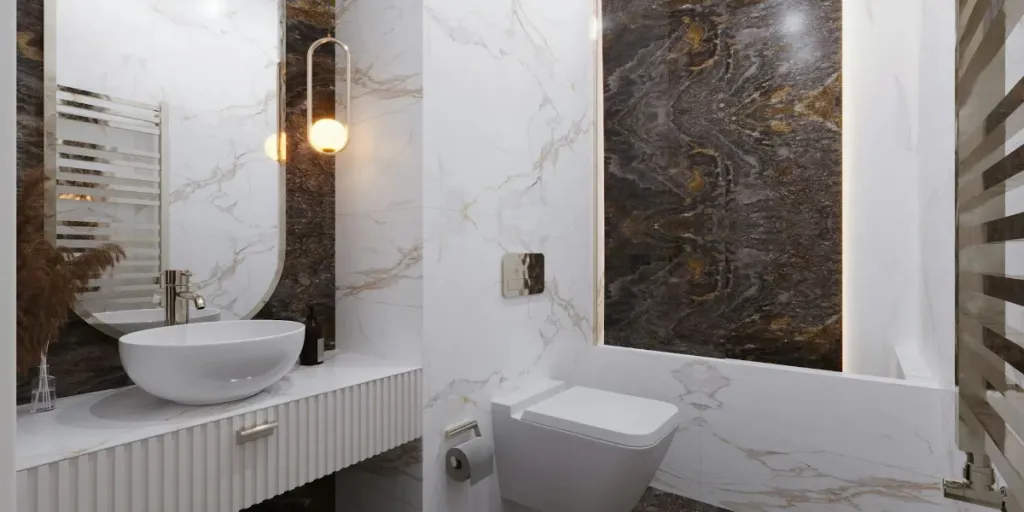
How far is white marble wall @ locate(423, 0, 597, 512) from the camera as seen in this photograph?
156 centimetres

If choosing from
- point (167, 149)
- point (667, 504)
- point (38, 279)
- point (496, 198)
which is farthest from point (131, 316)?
point (667, 504)

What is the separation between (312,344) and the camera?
1532mm

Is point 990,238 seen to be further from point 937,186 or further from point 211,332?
point 211,332

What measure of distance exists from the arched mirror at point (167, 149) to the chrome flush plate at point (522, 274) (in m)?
0.73

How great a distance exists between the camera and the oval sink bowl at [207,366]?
1021 mm

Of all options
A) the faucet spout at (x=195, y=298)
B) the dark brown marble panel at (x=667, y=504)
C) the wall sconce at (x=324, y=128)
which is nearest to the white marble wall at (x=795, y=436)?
the dark brown marble panel at (x=667, y=504)

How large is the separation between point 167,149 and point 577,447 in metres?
1.41

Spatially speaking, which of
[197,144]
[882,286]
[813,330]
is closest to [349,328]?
[197,144]

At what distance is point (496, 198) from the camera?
1.78 meters

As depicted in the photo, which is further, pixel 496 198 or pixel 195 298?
pixel 496 198

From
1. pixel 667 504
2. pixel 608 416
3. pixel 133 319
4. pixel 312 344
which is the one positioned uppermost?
pixel 133 319

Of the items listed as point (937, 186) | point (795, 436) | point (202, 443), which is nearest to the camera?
point (202, 443)

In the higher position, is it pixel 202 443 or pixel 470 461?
pixel 202 443

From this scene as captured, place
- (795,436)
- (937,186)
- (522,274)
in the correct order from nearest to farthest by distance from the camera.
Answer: (937,186) < (795,436) < (522,274)
